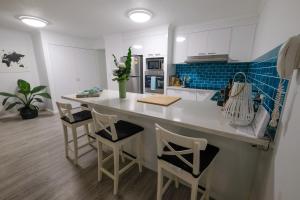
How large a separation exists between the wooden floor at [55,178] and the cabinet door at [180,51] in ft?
9.10

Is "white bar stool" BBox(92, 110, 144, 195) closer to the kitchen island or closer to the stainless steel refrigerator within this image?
the kitchen island

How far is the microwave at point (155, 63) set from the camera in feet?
11.6

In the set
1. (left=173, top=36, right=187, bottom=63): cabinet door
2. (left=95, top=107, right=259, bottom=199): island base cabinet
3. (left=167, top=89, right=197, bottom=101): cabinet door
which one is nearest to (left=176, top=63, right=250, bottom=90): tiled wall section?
(left=173, top=36, right=187, bottom=63): cabinet door

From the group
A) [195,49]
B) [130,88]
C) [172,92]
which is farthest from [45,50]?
[195,49]

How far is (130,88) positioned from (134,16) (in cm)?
200

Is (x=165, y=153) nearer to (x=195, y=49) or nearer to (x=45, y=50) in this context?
(x=195, y=49)

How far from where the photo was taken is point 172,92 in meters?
3.61

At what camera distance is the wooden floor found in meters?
1.52

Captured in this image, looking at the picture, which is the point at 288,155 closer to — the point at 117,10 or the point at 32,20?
the point at 117,10

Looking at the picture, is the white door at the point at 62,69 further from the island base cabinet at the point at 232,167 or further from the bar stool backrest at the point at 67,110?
the island base cabinet at the point at 232,167

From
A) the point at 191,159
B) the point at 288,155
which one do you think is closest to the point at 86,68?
the point at 191,159

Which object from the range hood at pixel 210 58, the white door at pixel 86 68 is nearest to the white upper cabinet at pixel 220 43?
the range hood at pixel 210 58

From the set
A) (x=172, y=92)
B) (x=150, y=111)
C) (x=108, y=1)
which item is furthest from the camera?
(x=172, y=92)

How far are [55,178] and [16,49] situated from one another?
4.01 m
